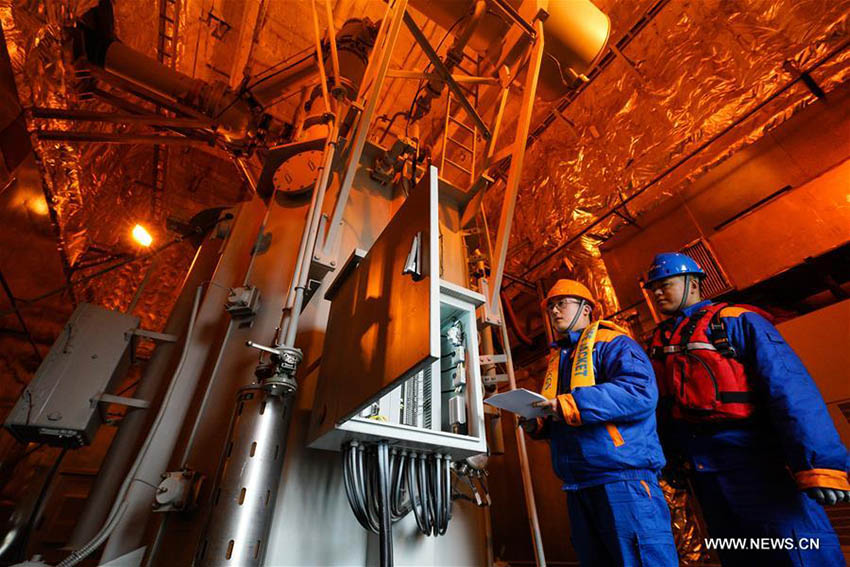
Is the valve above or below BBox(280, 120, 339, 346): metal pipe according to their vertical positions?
below

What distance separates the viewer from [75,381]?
4.52 feet

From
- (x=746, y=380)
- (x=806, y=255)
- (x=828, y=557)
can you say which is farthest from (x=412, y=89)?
(x=828, y=557)

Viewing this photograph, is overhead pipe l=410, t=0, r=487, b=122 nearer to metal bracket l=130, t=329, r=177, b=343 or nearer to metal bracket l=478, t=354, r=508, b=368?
metal bracket l=478, t=354, r=508, b=368

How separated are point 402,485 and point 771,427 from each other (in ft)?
4.61

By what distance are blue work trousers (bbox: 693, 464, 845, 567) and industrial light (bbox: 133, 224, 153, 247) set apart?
484cm

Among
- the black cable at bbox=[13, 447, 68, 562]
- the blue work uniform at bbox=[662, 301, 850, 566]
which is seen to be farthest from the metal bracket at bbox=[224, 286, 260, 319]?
the blue work uniform at bbox=[662, 301, 850, 566]

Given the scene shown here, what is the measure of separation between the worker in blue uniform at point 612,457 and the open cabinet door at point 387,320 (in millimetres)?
692

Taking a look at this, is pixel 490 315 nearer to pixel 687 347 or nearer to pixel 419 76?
pixel 687 347

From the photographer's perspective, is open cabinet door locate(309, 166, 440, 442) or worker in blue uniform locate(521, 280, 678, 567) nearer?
open cabinet door locate(309, 166, 440, 442)

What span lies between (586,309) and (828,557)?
1114 millimetres

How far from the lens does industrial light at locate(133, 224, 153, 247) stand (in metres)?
3.74

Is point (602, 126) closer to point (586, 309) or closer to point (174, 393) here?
point (586, 309)

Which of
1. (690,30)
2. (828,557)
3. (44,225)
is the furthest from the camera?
(690,30)

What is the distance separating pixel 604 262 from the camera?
3211mm
